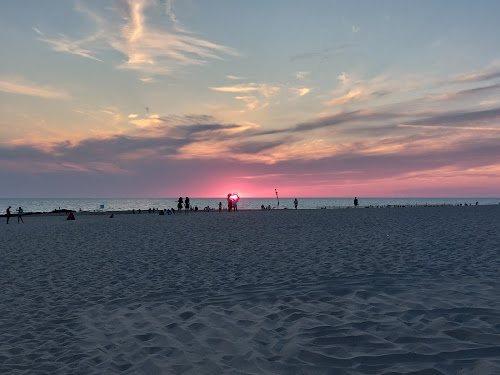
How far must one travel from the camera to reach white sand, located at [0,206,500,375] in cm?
550

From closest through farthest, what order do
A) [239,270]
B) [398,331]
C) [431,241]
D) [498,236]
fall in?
[398,331], [239,270], [431,241], [498,236]

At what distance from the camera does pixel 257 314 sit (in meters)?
7.79

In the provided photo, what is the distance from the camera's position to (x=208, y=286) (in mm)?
10500

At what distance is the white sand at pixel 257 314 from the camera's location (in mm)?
5496

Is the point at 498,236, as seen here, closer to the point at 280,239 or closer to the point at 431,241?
the point at 431,241

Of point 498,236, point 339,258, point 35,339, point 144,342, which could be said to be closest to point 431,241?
point 498,236

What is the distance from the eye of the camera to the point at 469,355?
527cm

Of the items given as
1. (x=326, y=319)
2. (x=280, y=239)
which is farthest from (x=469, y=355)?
(x=280, y=239)

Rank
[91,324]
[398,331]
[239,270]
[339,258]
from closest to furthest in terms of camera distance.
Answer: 1. [398,331]
2. [91,324]
3. [239,270]
4. [339,258]

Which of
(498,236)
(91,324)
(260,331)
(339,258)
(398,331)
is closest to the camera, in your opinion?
(398,331)

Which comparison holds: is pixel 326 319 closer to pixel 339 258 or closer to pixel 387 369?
pixel 387 369

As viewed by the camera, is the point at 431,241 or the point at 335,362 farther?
the point at 431,241

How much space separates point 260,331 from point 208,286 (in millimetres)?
3944

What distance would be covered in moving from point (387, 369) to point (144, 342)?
12.8 ft
